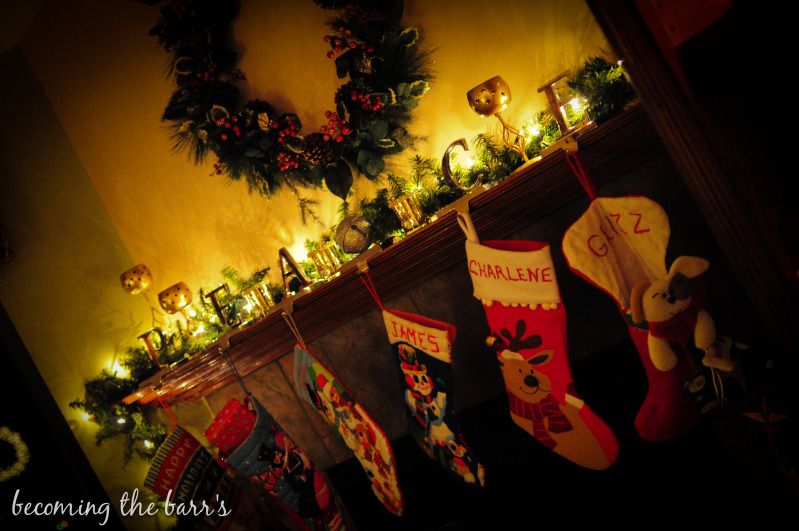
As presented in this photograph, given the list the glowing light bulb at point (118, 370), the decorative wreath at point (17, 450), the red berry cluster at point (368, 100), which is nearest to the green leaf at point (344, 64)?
the red berry cluster at point (368, 100)

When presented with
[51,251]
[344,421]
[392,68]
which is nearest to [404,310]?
[344,421]

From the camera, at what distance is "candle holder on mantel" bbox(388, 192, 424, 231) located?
1.85 m

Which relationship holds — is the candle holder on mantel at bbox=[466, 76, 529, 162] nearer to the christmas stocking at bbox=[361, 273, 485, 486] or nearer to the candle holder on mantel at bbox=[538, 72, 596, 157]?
the candle holder on mantel at bbox=[538, 72, 596, 157]

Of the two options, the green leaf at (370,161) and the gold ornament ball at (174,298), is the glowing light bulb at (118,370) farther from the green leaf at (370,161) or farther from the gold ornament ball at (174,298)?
the green leaf at (370,161)

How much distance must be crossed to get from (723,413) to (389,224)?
52.5 inches

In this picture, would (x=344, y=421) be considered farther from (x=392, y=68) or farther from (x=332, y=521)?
(x=392, y=68)

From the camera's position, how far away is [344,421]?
6.21ft

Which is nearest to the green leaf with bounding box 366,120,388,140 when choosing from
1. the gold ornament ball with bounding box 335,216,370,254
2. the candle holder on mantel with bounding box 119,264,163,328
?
the gold ornament ball with bounding box 335,216,370,254

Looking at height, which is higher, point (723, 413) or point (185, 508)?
point (185, 508)

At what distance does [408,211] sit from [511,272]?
537mm

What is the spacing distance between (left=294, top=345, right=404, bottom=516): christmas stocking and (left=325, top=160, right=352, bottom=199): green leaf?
71 centimetres

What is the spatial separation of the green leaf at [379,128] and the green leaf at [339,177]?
0.21 m

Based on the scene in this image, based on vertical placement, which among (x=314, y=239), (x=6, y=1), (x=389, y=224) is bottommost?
(x=389, y=224)

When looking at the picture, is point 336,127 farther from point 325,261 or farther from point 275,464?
point 275,464
